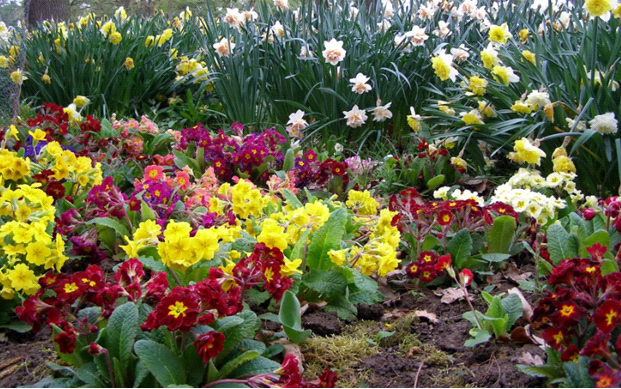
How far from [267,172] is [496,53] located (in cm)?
154

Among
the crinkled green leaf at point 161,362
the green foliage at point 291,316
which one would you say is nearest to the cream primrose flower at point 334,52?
the green foliage at point 291,316

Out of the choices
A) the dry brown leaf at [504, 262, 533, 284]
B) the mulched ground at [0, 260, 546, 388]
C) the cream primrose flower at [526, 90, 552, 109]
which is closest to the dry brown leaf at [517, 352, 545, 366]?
the mulched ground at [0, 260, 546, 388]

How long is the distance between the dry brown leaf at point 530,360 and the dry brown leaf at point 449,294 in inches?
16.6

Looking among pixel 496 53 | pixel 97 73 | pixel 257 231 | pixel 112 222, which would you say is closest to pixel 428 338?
pixel 257 231

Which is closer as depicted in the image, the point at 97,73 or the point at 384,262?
the point at 384,262

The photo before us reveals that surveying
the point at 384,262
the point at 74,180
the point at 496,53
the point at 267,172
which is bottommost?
the point at 267,172

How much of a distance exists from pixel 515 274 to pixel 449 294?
30 centimetres

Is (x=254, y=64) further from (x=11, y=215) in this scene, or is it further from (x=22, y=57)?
(x=11, y=215)

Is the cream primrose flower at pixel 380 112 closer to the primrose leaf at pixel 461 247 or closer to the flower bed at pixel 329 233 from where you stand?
the flower bed at pixel 329 233

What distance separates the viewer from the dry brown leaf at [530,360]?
143cm

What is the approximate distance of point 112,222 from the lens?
2018 millimetres

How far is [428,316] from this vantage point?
1767mm

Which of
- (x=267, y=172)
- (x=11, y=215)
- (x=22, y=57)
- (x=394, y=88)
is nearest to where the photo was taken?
(x=11, y=215)

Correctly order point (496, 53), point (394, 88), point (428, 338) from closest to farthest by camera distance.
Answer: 1. point (428, 338)
2. point (496, 53)
3. point (394, 88)
